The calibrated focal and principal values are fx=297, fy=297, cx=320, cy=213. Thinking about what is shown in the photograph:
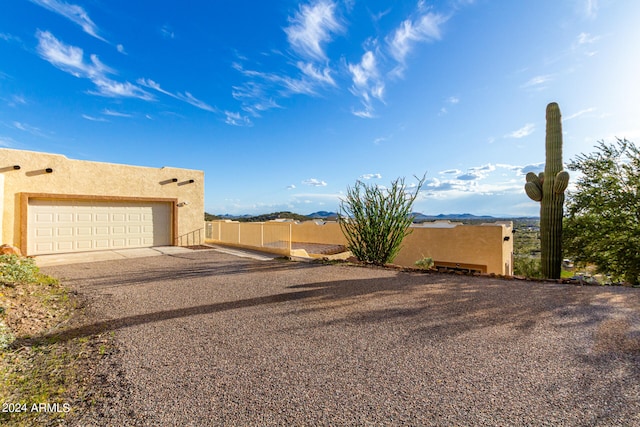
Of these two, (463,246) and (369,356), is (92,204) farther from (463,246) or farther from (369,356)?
(463,246)

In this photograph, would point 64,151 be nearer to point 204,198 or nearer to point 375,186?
point 204,198

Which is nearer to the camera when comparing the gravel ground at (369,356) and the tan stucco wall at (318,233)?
the gravel ground at (369,356)

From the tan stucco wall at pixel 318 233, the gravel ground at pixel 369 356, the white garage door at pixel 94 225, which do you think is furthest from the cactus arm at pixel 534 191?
the white garage door at pixel 94 225

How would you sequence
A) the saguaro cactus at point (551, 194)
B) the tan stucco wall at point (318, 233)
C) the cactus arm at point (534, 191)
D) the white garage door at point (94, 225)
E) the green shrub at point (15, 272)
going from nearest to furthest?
the green shrub at point (15, 272) → the saguaro cactus at point (551, 194) → the cactus arm at point (534, 191) → the white garage door at point (94, 225) → the tan stucco wall at point (318, 233)

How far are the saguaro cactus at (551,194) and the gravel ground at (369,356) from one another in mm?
2488

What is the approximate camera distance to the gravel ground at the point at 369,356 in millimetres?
2283

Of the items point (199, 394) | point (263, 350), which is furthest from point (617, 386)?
point (199, 394)

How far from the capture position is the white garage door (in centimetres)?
1138

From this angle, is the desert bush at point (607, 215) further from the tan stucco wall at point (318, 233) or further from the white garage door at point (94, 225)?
the white garage door at point (94, 225)

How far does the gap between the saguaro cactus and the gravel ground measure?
8.16ft

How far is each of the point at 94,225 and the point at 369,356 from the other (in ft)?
44.9

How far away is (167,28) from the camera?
41.5 feet

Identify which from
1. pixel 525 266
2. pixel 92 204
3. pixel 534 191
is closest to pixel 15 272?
pixel 92 204

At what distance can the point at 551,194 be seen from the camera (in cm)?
844
